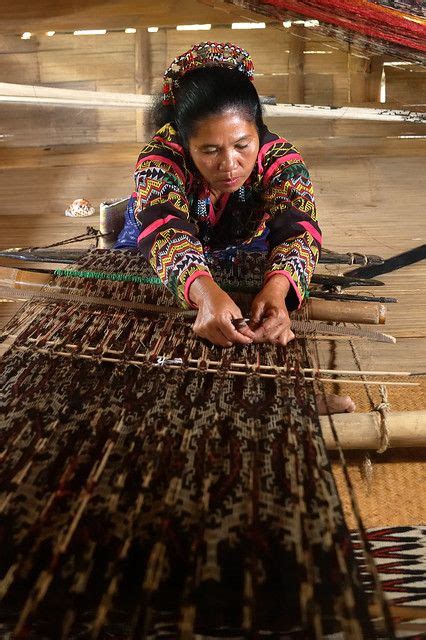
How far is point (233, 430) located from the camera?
1.10m

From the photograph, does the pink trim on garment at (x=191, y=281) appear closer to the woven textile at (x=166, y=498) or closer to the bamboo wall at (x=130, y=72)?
the woven textile at (x=166, y=498)

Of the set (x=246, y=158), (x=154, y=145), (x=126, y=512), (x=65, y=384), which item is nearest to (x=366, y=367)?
A: (x=246, y=158)

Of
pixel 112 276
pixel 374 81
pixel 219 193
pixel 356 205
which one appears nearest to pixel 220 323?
pixel 112 276

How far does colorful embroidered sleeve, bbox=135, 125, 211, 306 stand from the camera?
1.55m

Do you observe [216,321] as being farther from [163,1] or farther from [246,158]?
[163,1]

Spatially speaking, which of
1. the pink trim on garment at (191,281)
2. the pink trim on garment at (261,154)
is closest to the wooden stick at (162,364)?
the pink trim on garment at (191,281)

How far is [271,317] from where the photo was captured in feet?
4.62

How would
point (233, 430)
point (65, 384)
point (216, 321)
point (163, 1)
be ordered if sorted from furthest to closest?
point (163, 1) → point (216, 321) → point (65, 384) → point (233, 430)

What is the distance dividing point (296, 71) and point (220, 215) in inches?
127

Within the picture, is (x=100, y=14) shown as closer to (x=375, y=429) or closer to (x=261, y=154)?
(x=261, y=154)

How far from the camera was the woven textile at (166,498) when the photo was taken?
0.77m

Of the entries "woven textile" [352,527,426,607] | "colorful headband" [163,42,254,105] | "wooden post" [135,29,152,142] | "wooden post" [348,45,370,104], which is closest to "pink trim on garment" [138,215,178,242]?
"colorful headband" [163,42,254,105]

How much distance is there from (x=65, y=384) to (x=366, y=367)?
1031 millimetres

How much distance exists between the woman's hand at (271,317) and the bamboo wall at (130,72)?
355 cm
